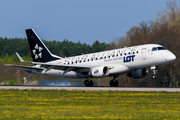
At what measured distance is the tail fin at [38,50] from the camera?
43.7 meters

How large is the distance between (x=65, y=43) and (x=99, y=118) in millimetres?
133657

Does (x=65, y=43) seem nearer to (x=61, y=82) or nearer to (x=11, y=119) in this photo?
Result: (x=61, y=82)

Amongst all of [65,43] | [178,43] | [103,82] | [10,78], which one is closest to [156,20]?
[178,43]

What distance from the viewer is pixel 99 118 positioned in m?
13.4

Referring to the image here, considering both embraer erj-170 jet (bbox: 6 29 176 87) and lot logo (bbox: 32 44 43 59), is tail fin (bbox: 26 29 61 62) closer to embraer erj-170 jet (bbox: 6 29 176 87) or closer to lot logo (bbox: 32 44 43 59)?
lot logo (bbox: 32 44 43 59)

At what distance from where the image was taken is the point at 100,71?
34875mm

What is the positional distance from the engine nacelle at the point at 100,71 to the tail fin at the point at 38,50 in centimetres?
947

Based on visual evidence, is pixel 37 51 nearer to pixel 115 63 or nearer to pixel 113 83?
pixel 113 83

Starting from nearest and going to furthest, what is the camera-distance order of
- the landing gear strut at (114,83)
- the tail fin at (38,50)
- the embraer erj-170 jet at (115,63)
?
the embraer erj-170 jet at (115,63), the landing gear strut at (114,83), the tail fin at (38,50)

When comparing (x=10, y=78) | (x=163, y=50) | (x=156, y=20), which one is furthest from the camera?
(x=156, y=20)

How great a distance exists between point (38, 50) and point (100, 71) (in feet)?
41.1

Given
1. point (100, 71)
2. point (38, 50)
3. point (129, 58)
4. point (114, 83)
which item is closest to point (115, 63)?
point (129, 58)

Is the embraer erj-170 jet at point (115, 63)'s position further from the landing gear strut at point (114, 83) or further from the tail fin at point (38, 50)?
the tail fin at point (38, 50)

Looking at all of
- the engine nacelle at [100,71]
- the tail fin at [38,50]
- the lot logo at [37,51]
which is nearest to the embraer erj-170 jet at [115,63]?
the engine nacelle at [100,71]
